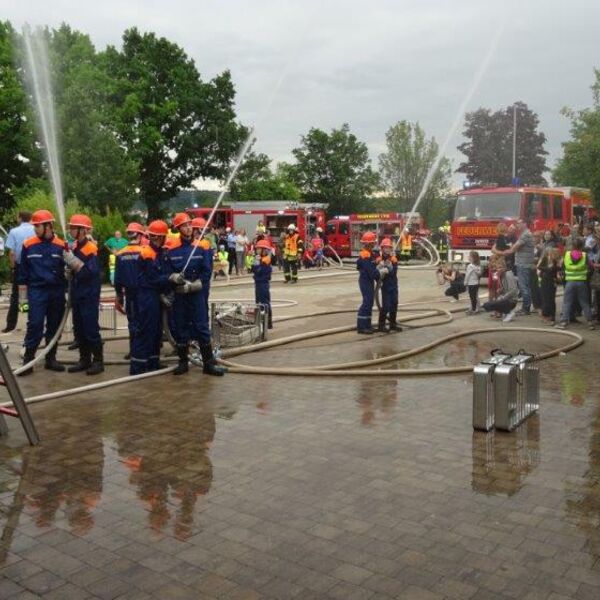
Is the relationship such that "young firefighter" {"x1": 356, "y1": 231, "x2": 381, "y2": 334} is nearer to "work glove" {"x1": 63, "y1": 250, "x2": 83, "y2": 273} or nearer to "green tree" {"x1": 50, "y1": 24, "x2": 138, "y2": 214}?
"work glove" {"x1": 63, "y1": 250, "x2": 83, "y2": 273}

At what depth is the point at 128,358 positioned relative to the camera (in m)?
10.2

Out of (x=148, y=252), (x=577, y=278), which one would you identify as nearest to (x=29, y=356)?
(x=148, y=252)

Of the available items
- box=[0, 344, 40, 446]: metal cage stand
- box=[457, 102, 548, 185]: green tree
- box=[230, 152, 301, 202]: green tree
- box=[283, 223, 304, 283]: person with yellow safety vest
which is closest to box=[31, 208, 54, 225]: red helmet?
box=[0, 344, 40, 446]: metal cage stand

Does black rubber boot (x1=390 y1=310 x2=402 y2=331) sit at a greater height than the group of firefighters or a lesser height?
lesser

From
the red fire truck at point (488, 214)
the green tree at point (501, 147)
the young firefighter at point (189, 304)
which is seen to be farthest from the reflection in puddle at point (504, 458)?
the green tree at point (501, 147)

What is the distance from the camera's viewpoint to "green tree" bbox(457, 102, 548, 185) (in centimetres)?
7356

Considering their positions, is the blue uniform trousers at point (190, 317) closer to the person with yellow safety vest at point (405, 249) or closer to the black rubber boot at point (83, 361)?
the black rubber boot at point (83, 361)

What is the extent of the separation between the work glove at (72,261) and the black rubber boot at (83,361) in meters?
1.00

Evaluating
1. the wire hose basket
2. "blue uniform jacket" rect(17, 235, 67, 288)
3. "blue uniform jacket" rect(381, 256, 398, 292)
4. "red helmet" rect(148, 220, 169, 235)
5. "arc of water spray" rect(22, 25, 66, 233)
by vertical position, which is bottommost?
the wire hose basket

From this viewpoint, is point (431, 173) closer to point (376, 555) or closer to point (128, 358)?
point (128, 358)

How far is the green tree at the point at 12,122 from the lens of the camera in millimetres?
35781

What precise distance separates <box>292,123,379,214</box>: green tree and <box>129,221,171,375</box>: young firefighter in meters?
44.2

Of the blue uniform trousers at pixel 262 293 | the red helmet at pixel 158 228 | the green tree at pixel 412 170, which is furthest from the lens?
the green tree at pixel 412 170

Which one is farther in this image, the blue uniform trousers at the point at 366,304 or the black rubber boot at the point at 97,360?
the blue uniform trousers at the point at 366,304
